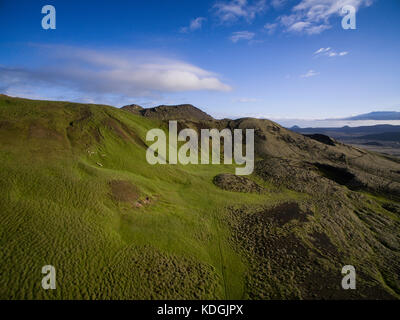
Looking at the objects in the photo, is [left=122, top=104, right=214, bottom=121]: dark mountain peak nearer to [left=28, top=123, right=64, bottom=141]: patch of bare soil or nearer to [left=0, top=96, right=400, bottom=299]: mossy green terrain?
[left=28, top=123, right=64, bottom=141]: patch of bare soil

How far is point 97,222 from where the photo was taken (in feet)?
83.5

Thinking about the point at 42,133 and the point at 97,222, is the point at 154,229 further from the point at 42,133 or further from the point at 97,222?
the point at 42,133

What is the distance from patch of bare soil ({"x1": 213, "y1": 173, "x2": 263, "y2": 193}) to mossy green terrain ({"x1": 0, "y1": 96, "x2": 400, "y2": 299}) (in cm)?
239

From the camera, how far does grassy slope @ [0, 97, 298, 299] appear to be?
18.8 metres

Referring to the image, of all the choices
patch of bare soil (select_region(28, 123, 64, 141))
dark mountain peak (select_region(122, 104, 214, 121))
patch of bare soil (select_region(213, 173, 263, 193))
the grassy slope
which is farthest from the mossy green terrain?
dark mountain peak (select_region(122, 104, 214, 121))

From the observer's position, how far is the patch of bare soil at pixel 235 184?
152 feet

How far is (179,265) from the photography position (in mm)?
22453

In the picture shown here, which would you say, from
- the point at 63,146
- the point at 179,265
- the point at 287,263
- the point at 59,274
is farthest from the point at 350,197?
the point at 63,146

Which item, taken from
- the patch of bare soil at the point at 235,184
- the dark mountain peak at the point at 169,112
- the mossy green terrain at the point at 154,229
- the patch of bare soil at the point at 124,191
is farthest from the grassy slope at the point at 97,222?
the dark mountain peak at the point at 169,112

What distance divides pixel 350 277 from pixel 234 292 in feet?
46.0

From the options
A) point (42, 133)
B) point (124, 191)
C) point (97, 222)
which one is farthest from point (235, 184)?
point (42, 133)

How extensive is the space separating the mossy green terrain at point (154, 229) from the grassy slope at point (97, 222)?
0.43 ft

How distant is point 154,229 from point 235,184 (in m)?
25.4
